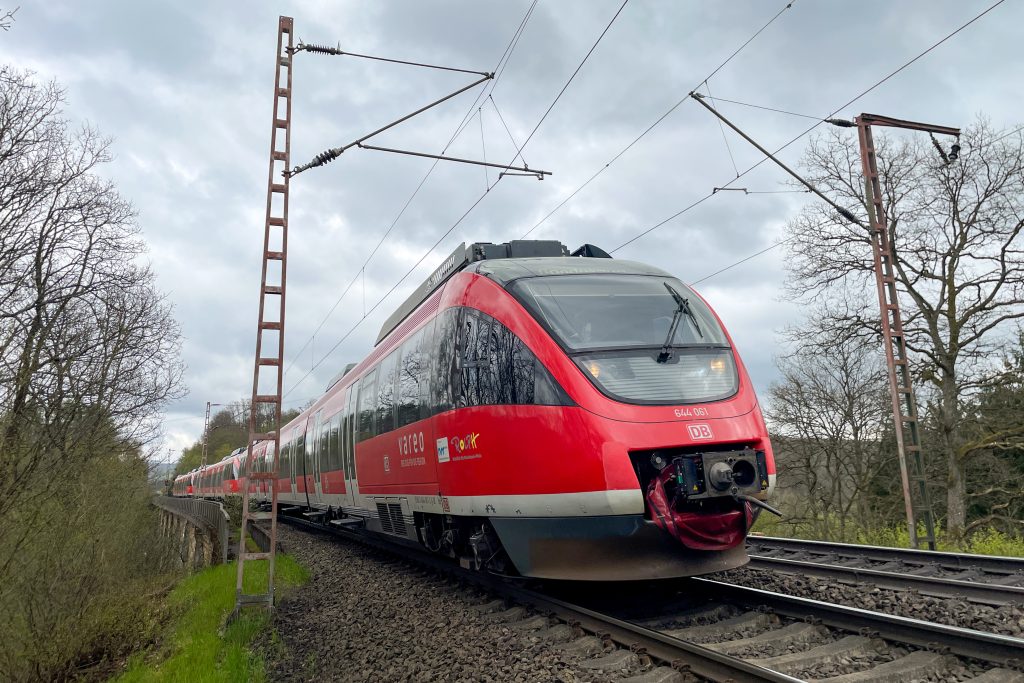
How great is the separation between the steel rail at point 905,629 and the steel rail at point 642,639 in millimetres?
1054

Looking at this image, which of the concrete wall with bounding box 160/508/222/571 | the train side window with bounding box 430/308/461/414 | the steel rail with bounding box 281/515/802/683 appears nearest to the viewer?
the steel rail with bounding box 281/515/802/683

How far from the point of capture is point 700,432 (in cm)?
611

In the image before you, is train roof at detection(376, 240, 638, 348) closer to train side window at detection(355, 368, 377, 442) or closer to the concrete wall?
A: train side window at detection(355, 368, 377, 442)

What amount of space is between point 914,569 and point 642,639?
4.18 metres

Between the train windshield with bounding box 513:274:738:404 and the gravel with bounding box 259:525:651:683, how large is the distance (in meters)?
2.15

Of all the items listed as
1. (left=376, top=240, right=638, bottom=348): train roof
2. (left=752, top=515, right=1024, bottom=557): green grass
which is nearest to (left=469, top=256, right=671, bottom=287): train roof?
(left=376, top=240, right=638, bottom=348): train roof

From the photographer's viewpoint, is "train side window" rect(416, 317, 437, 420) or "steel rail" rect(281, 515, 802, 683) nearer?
"steel rail" rect(281, 515, 802, 683)

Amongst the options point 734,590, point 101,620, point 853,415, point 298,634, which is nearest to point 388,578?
→ point 298,634

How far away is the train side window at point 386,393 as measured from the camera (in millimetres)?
10031

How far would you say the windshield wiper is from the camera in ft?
21.9

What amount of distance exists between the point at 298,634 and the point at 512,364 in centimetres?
382

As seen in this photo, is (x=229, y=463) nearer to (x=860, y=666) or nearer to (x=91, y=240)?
(x=91, y=240)

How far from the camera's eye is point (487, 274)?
7.54 metres

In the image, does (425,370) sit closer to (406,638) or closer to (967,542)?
(406,638)
